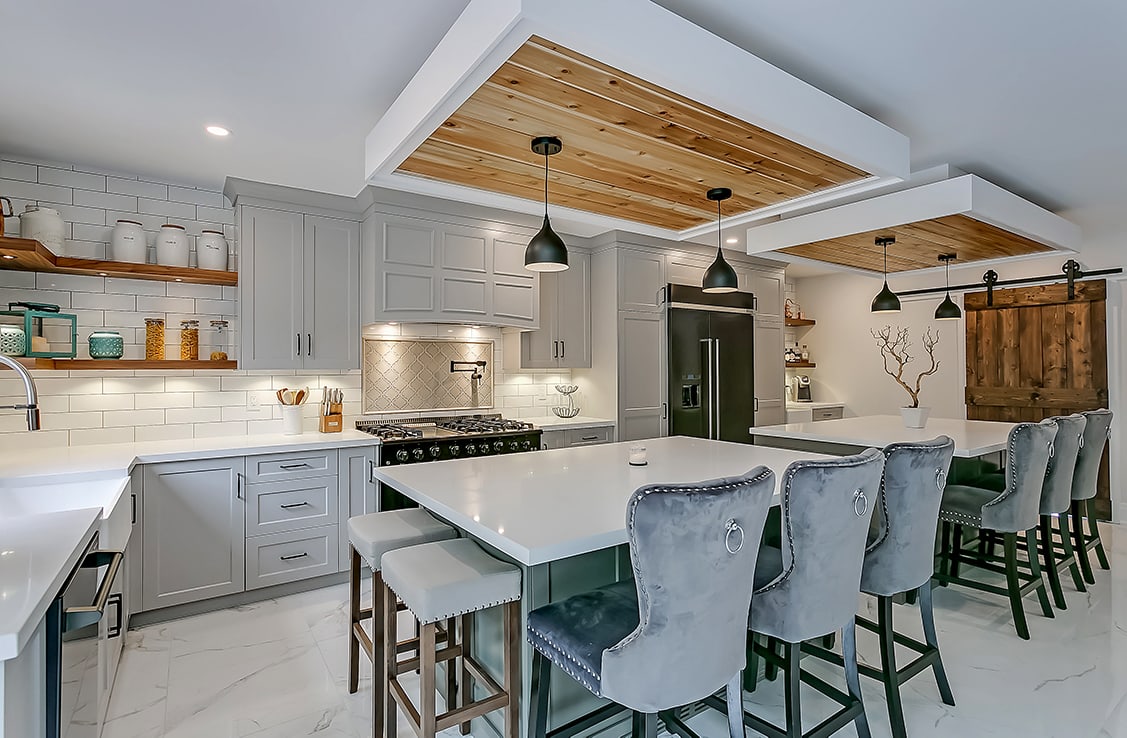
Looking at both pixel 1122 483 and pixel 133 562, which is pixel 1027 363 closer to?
pixel 1122 483

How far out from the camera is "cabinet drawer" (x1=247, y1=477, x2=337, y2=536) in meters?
3.33

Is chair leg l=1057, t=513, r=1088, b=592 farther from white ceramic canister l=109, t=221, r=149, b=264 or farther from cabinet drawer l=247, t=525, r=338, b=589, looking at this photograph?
white ceramic canister l=109, t=221, r=149, b=264

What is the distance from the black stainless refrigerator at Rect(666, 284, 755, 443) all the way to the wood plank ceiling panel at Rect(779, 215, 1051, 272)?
0.95m

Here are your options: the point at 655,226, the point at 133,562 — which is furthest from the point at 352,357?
the point at 655,226

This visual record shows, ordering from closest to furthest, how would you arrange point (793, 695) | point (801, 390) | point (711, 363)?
point (793, 695) → point (711, 363) → point (801, 390)

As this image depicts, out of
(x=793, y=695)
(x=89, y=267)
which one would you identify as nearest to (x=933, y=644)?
(x=793, y=695)

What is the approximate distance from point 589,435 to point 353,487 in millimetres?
1814

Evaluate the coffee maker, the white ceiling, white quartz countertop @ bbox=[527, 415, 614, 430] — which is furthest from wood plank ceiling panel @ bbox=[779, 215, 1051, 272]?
the coffee maker

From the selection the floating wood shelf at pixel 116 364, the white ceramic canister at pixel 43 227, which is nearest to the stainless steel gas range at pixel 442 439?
the floating wood shelf at pixel 116 364

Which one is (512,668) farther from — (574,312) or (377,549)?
(574,312)

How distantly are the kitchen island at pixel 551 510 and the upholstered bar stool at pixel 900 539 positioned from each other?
1.28 feet

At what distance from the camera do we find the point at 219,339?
3.78m

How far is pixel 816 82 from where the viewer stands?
2371 millimetres

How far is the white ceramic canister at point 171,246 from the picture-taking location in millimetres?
3457
